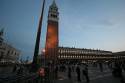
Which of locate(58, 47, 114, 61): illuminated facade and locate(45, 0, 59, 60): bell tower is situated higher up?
locate(45, 0, 59, 60): bell tower

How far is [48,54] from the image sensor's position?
1858 inches

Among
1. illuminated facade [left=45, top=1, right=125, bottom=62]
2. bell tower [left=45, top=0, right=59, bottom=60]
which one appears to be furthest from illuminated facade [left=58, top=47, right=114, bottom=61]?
bell tower [left=45, top=0, right=59, bottom=60]

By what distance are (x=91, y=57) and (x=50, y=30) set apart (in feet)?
189

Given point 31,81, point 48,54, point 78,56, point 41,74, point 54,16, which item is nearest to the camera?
point 31,81

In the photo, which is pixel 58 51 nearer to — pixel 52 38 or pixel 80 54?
pixel 52 38

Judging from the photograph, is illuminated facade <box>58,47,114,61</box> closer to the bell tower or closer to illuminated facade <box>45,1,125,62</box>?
illuminated facade <box>45,1,125,62</box>

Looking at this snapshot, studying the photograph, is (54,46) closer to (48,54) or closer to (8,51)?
(48,54)

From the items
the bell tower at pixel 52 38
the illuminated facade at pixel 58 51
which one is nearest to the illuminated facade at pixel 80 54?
the illuminated facade at pixel 58 51

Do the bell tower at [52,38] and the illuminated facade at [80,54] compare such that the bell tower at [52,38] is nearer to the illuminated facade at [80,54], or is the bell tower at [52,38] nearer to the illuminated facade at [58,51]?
the illuminated facade at [58,51]

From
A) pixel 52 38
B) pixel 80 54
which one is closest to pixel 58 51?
pixel 52 38

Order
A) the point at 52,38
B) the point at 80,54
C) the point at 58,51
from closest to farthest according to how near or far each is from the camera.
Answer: the point at 52,38 → the point at 58,51 → the point at 80,54

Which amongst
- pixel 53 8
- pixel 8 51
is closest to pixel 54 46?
pixel 53 8

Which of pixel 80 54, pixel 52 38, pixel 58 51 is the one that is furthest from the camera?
pixel 80 54

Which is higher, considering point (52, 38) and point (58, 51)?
point (52, 38)
